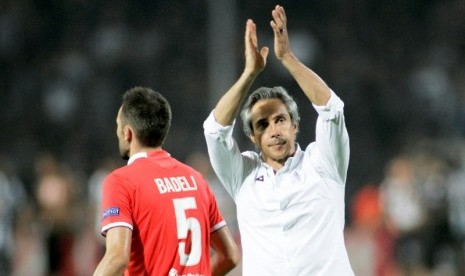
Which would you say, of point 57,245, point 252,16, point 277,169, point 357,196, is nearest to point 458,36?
point 252,16

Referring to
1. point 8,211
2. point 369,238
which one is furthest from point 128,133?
point 369,238

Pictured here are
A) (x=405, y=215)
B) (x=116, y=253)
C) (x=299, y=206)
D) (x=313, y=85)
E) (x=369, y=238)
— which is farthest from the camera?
(x=369, y=238)

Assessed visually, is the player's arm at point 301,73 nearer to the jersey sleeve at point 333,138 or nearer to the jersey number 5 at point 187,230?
the jersey sleeve at point 333,138

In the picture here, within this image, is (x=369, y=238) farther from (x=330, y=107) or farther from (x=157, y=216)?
(x=157, y=216)

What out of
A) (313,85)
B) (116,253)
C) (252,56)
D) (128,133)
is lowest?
(116,253)

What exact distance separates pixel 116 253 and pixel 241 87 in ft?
3.95

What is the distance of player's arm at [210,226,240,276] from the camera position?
6.37m

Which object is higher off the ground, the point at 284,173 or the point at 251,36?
the point at 251,36

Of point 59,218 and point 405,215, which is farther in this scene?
point 59,218

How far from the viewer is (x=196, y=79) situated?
19.7m

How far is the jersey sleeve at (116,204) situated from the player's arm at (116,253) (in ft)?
0.12

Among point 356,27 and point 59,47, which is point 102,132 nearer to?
point 59,47

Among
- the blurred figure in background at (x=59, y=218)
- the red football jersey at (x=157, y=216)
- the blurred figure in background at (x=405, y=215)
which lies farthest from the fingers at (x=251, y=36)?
the blurred figure in background at (x=59, y=218)

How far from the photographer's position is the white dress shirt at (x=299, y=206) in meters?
6.19
